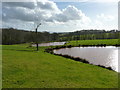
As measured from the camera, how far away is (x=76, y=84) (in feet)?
34.5

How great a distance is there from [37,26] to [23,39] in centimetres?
7383

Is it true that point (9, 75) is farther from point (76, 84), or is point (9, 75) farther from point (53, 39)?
point (53, 39)

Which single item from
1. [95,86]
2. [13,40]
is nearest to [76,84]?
[95,86]

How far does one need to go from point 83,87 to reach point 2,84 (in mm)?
6131

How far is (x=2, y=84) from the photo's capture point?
30.8ft

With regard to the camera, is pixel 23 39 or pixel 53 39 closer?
pixel 23 39

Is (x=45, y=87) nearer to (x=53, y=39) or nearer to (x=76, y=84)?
(x=76, y=84)

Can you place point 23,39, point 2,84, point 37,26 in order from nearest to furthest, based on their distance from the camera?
point 2,84
point 37,26
point 23,39

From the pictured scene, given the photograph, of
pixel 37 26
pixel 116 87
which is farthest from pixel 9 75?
pixel 37 26

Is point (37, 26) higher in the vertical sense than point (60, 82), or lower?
higher

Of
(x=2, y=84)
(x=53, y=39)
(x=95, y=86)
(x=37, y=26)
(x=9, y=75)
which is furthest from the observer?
(x=53, y=39)

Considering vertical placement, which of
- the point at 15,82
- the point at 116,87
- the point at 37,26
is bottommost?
the point at 116,87

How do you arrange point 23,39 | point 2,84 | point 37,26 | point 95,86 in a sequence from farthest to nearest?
point 23,39 < point 37,26 < point 95,86 < point 2,84

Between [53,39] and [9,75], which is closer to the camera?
[9,75]
